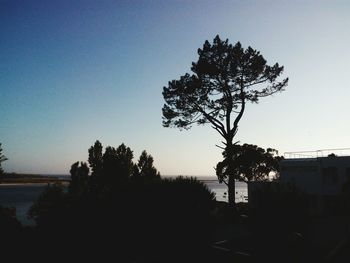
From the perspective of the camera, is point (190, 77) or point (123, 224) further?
point (190, 77)

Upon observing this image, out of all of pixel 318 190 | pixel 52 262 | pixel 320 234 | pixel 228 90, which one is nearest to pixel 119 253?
pixel 52 262

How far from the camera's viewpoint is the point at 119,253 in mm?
16156

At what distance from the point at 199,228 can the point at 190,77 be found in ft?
52.7

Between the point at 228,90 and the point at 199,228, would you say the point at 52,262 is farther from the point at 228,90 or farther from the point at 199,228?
the point at 228,90

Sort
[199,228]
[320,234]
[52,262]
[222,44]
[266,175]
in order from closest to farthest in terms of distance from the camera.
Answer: [52,262], [199,228], [320,234], [222,44], [266,175]

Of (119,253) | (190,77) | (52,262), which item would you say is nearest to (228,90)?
(190,77)

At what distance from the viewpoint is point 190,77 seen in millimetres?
29922

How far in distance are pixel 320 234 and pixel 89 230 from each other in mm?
16322

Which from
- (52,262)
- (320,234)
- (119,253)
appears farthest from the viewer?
(320,234)

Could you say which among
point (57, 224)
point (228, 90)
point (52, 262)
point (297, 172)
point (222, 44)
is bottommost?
point (52, 262)

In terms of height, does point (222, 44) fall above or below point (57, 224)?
above

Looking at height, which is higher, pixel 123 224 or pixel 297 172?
pixel 297 172

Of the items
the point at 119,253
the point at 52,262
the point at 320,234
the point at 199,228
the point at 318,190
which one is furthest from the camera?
the point at 318,190

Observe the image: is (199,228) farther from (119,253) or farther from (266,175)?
(266,175)
